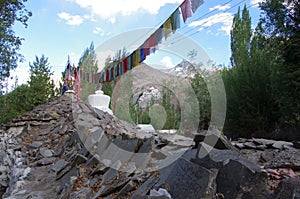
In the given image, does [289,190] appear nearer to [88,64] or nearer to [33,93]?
[33,93]

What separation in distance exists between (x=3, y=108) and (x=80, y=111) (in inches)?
326

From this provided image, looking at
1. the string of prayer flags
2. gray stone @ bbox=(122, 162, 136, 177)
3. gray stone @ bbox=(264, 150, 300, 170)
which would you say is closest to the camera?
gray stone @ bbox=(264, 150, 300, 170)

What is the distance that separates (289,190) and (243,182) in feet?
1.12

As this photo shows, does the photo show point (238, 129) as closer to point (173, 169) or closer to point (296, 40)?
point (296, 40)

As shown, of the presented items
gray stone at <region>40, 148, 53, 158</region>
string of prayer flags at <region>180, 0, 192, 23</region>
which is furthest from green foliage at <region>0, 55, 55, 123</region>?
string of prayer flags at <region>180, 0, 192, 23</region>

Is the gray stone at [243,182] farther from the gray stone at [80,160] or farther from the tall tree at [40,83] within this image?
the tall tree at [40,83]

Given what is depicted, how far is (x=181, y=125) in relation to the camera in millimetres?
14039

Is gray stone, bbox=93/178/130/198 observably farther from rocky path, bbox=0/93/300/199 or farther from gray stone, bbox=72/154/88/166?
gray stone, bbox=72/154/88/166

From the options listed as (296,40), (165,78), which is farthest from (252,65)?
(165,78)

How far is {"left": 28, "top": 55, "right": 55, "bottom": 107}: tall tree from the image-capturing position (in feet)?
41.1

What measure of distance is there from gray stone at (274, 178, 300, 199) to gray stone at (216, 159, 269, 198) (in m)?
0.14

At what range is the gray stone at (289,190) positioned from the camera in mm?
1961

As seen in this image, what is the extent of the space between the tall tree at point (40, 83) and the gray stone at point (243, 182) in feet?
38.2

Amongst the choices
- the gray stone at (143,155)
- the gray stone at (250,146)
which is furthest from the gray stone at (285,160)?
the gray stone at (143,155)
